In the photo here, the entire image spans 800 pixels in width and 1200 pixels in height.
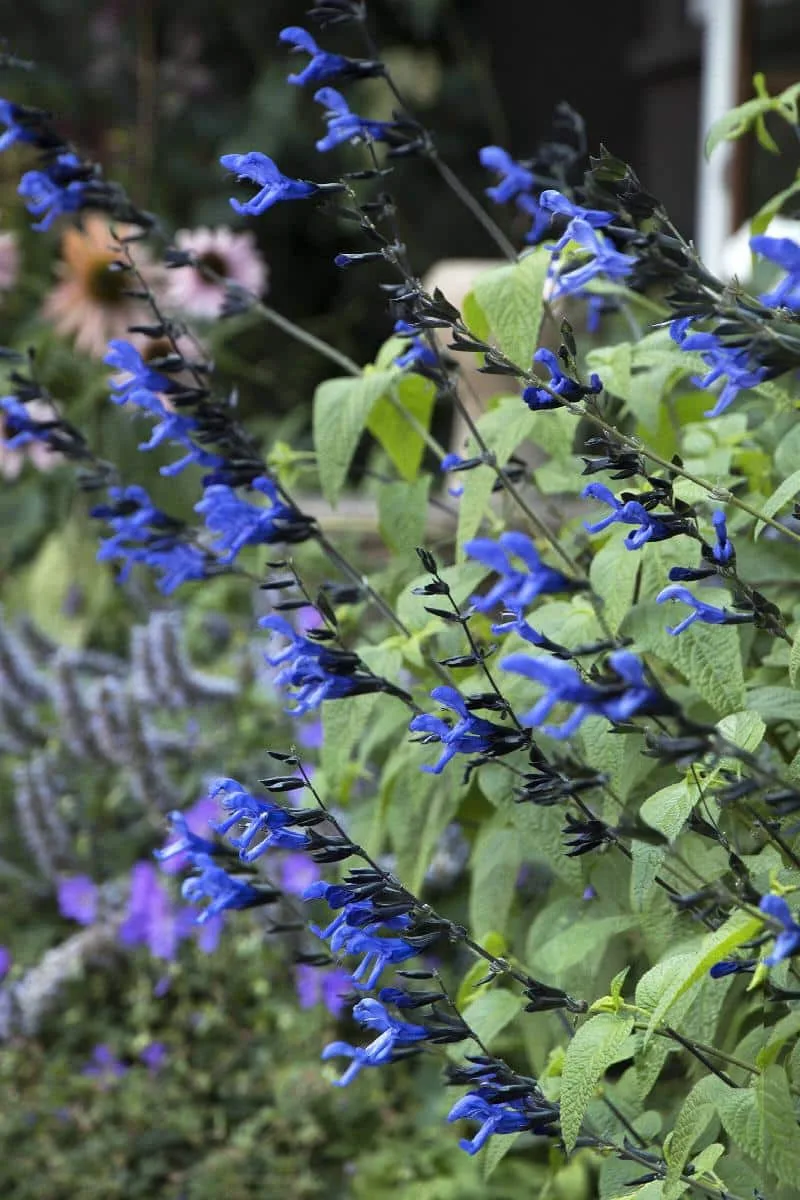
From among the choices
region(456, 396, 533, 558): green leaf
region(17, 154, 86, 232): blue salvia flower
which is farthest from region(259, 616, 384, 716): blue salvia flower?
region(17, 154, 86, 232): blue salvia flower

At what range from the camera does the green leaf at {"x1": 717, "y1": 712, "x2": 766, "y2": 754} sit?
100cm

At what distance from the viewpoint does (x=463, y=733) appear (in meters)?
0.98

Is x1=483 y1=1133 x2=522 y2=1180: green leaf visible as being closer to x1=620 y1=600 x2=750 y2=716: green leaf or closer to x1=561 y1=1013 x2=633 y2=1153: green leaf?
x1=561 y1=1013 x2=633 y2=1153: green leaf

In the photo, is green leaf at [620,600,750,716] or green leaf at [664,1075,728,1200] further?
green leaf at [620,600,750,716]

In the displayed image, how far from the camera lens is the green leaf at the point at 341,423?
136 cm

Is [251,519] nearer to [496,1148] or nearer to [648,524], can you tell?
[648,524]

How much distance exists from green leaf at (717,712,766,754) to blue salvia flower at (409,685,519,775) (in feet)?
0.50

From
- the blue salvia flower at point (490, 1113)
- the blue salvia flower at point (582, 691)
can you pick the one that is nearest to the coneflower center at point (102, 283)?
the blue salvia flower at point (490, 1113)

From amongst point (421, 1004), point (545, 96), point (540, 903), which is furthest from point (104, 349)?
point (545, 96)

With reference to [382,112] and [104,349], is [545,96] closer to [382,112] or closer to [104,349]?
[382,112]

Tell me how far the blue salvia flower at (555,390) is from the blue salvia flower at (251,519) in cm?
35

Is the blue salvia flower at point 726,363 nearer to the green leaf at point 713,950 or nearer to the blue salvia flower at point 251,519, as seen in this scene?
the green leaf at point 713,950

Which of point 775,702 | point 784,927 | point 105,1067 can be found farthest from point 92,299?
point 784,927

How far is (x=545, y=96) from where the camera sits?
635 centimetres
